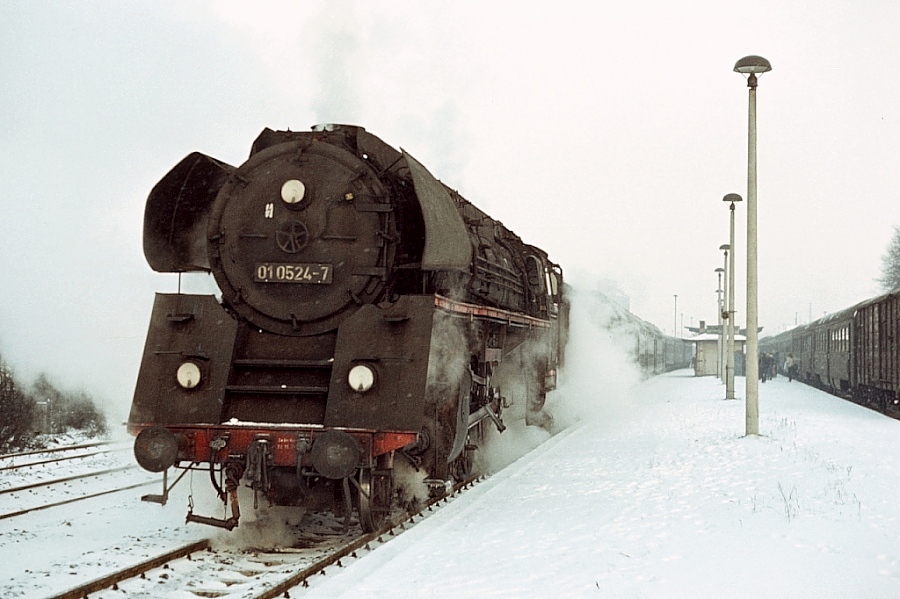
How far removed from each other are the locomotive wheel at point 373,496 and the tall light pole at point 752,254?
7.07m

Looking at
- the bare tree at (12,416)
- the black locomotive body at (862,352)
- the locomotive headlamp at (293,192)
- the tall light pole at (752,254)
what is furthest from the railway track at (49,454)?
the black locomotive body at (862,352)

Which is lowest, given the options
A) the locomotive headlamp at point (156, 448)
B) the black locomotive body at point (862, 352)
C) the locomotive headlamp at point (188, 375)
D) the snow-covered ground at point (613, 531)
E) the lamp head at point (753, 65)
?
the snow-covered ground at point (613, 531)

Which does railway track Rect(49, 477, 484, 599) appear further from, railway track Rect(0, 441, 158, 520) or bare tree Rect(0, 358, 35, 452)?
bare tree Rect(0, 358, 35, 452)

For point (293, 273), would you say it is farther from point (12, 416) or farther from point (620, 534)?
point (12, 416)

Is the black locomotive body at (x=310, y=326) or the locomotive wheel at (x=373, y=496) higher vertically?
the black locomotive body at (x=310, y=326)

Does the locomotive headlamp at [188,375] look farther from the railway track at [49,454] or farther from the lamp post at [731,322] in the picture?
the lamp post at [731,322]

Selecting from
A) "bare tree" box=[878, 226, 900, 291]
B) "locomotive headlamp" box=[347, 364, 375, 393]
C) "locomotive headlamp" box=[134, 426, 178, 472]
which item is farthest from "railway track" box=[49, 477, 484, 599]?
"bare tree" box=[878, 226, 900, 291]

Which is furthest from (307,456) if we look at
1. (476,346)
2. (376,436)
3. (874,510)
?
(874,510)

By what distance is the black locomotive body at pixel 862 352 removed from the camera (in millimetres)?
16781

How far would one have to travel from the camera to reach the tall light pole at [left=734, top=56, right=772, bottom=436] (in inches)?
458

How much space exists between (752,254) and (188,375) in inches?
346

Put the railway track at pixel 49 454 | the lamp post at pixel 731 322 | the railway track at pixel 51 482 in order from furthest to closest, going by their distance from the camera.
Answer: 1. the lamp post at pixel 731 322
2. the railway track at pixel 49 454
3. the railway track at pixel 51 482

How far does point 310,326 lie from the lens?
21.9 feet

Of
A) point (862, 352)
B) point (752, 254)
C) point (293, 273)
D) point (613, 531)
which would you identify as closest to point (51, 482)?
point (293, 273)
